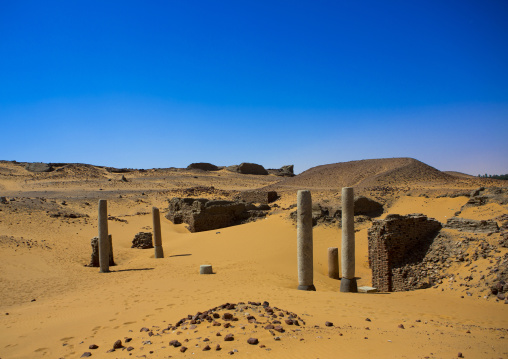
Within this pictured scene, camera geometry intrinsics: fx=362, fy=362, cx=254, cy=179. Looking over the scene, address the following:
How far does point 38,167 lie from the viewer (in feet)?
176

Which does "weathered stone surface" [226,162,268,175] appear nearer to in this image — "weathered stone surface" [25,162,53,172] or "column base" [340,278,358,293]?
"weathered stone surface" [25,162,53,172]

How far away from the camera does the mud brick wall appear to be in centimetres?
1397

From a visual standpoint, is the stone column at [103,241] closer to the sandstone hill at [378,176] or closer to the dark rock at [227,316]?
the dark rock at [227,316]

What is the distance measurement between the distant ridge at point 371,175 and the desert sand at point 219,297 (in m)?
5.52

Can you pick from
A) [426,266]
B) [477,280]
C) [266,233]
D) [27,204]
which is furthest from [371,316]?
[27,204]

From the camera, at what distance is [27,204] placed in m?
28.3

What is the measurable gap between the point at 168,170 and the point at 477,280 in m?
55.5

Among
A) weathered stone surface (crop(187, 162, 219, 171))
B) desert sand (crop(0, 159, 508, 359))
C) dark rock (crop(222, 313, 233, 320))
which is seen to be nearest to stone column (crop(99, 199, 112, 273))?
desert sand (crop(0, 159, 508, 359))

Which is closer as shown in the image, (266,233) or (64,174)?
(266,233)

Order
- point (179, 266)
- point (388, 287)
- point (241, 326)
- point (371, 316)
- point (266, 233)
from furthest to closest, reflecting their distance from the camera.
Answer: point (266, 233) < point (179, 266) < point (388, 287) < point (371, 316) < point (241, 326)

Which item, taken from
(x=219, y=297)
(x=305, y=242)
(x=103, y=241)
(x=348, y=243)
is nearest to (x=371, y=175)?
(x=348, y=243)

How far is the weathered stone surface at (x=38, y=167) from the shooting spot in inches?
2090

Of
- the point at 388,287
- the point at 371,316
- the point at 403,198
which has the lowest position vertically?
the point at 388,287

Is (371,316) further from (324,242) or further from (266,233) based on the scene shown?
(266,233)
